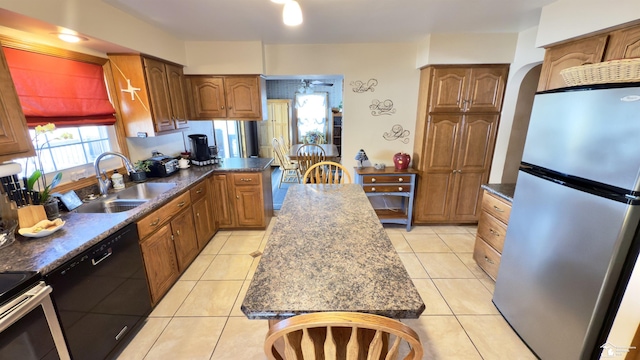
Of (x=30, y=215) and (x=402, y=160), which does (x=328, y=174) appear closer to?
(x=402, y=160)

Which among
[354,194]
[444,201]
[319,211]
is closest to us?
[319,211]

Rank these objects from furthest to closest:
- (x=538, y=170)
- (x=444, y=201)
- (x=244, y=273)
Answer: (x=444, y=201) → (x=244, y=273) → (x=538, y=170)

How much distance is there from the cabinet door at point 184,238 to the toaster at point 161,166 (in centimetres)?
54

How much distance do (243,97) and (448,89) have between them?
2435 mm

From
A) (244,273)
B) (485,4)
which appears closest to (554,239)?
(485,4)

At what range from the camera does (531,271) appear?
157 cm

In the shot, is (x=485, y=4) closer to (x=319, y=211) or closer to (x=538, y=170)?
(x=538, y=170)

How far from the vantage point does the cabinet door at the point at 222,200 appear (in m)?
2.97

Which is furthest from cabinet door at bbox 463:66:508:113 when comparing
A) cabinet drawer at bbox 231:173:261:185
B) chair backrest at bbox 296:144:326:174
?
cabinet drawer at bbox 231:173:261:185

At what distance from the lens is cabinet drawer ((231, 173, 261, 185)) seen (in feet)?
9.78

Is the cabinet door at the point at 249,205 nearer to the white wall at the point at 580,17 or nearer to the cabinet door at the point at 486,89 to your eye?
the cabinet door at the point at 486,89

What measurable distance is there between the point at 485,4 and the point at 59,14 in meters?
2.94

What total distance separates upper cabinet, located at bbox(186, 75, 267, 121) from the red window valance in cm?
97

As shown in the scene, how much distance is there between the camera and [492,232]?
7.27ft
